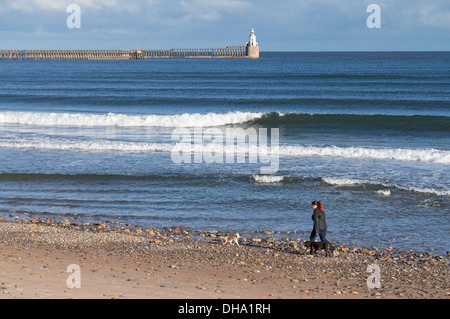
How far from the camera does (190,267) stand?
35.2ft

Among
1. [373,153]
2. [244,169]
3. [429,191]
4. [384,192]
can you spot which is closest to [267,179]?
[244,169]

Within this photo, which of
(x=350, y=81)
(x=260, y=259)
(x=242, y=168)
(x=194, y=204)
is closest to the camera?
(x=260, y=259)

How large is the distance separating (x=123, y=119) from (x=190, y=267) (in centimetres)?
2331

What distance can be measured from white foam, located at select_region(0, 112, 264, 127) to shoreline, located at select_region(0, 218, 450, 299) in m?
19.2

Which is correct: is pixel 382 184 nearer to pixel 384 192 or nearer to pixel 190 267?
pixel 384 192

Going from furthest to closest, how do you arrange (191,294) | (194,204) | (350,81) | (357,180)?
(350,81) → (357,180) → (194,204) → (191,294)

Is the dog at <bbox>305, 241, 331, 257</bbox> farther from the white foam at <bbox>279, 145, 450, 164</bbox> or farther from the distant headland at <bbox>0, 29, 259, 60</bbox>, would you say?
the distant headland at <bbox>0, 29, 259, 60</bbox>

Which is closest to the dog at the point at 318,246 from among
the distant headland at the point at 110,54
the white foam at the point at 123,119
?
the white foam at the point at 123,119

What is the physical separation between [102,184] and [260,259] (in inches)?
331

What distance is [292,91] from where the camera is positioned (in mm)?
50656

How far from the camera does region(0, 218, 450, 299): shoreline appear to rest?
9.23 m

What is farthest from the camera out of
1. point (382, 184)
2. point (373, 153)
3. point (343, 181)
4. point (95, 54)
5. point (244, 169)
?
point (95, 54)
